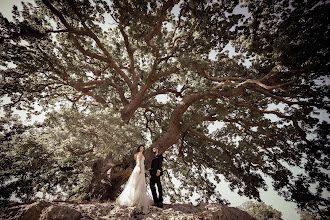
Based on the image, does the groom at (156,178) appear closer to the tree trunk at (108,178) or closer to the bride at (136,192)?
the bride at (136,192)

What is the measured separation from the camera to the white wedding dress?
358cm

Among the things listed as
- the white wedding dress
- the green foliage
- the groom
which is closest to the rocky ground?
the white wedding dress

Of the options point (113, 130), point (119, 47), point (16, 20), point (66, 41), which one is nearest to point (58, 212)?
point (113, 130)

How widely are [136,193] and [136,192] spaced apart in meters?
0.02

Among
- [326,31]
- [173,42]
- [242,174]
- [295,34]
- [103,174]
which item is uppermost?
[173,42]

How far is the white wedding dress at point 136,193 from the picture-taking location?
358 centimetres

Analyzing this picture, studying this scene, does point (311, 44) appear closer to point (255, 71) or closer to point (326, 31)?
point (326, 31)

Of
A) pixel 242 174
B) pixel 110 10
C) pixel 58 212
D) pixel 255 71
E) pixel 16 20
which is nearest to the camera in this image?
pixel 58 212

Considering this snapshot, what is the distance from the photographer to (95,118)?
12.2 ft

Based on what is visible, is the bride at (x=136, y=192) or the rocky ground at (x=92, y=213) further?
the bride at (x=136, y=192)

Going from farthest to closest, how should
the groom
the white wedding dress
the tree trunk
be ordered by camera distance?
1. the tree trunk
2. the groom
3. the white wedding dress

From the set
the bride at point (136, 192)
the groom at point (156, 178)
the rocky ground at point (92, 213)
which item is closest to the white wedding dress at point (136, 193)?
the bride at point (136, 192)

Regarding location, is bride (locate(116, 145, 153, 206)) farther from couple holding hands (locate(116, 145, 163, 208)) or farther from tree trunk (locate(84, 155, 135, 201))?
tree trunk (locate(84, 155, 135, 201))

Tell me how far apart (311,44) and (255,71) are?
66.5 inches
